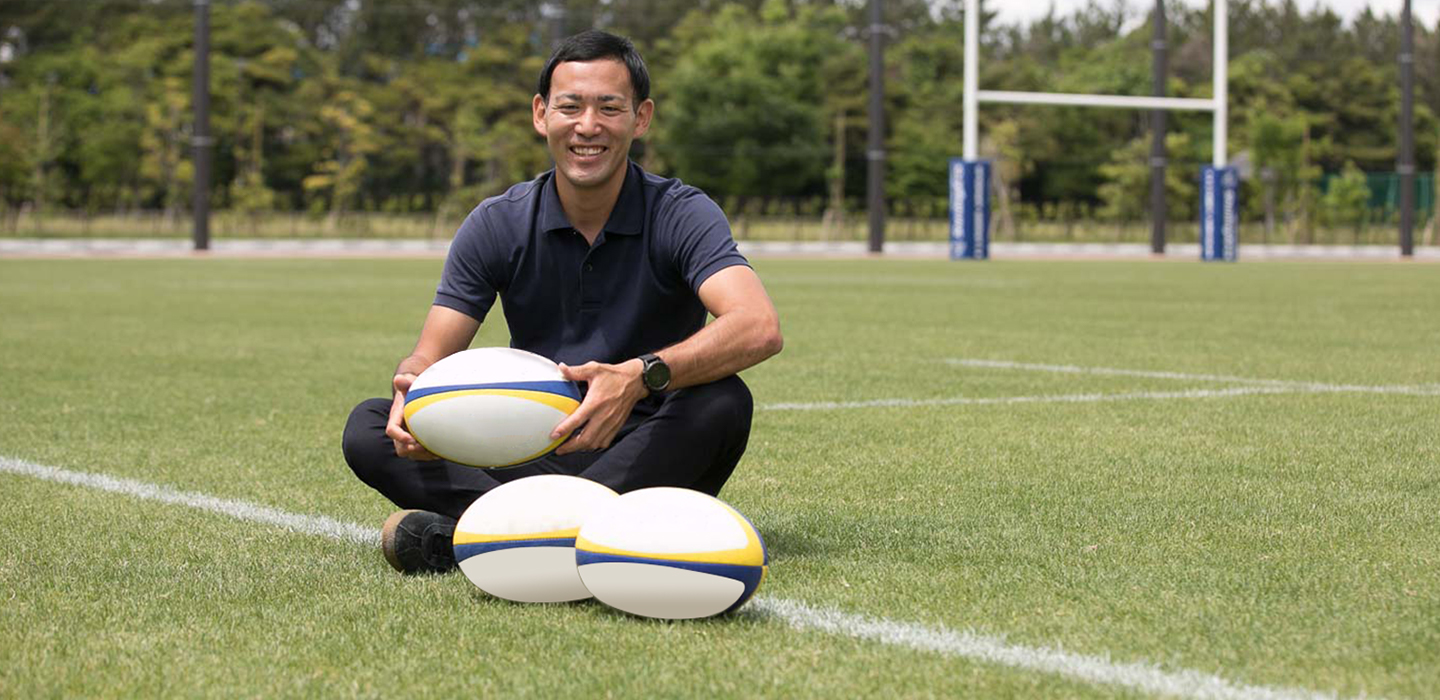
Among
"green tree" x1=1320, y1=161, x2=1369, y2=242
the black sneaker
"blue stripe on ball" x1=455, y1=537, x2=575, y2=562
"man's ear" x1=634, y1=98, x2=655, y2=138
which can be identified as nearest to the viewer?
"blue stripe on ball" x1=455, y1=537, x2=575, y2=562

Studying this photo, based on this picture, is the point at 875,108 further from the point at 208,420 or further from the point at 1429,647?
the point at 1429,647

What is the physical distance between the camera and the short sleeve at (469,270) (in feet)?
13.1

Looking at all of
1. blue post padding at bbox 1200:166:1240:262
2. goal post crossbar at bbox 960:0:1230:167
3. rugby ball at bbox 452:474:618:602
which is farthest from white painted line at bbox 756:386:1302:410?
blue post padding at bbox 1200:166:1240:262

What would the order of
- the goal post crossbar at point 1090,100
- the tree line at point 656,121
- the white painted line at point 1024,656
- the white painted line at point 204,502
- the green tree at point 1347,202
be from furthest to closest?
the tree line at point 656,121, the green tree at point 1347,202, the goal post crossbar at point 1090,100, the white painted line at point 204,502, the white painted line at point 1024,656

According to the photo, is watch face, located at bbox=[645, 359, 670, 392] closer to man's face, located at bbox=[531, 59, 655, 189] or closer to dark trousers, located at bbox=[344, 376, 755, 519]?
dark trousers, located at bbox=[344, 376, 755, 519]

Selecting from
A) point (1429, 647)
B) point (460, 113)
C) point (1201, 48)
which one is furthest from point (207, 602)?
point (1201, 48)

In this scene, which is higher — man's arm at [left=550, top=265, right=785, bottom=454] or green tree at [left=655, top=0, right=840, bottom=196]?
green tree at [left=655, top=0, right=840, bottom=196]

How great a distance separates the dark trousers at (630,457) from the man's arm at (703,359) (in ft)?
0.26

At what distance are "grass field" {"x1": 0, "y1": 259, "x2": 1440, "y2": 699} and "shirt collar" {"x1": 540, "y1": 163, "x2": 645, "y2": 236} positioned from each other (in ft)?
2.73

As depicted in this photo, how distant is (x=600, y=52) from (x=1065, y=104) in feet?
94.9

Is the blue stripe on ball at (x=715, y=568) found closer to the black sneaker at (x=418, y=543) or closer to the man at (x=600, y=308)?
the man at (x=600, y=308)

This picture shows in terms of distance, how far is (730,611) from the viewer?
10.8 ft

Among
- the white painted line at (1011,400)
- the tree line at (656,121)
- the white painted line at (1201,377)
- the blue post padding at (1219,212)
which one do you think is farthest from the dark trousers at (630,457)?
the tree line at (656,121)

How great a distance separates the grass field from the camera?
114 inches
